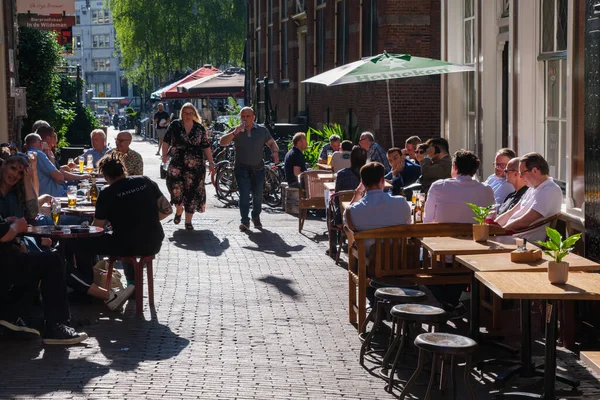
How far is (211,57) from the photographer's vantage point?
208ft

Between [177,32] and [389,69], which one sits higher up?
[177,32]

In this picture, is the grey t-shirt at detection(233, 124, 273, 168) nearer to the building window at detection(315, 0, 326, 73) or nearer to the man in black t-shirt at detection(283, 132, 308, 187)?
the man in black t-shirt at detection(283, 132, 308, 187)

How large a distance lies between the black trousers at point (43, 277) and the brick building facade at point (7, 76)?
1136 centimetres

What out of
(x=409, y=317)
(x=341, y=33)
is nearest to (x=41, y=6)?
(x=341, y=33)

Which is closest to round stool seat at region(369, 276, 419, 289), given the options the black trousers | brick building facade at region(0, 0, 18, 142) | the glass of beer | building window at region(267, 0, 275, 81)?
the black trousers

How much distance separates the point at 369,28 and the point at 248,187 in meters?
7.89

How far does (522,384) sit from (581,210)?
9.32 ft

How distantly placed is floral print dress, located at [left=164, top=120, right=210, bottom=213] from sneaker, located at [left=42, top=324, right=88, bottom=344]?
740cm

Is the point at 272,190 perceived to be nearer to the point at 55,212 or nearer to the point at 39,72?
the point at 39,72

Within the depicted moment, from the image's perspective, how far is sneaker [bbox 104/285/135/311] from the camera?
9.75 metres

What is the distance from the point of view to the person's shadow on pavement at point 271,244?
1391 cm

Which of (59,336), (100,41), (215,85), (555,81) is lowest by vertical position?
(59,336)

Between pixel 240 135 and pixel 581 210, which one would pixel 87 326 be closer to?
pixel 581 210

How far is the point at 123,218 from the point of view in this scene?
9.83m
